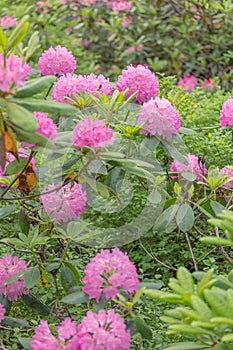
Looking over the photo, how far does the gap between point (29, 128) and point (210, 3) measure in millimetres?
3891

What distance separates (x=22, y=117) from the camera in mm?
1456

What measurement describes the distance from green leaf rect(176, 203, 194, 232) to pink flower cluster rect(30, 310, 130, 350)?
535 millimetres

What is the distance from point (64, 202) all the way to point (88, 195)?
0.34 feet

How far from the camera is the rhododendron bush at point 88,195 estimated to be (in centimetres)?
153

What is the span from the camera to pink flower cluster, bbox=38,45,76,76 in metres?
2.33

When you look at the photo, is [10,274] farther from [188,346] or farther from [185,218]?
[188,346]

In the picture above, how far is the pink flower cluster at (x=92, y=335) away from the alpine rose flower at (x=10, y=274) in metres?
0.43

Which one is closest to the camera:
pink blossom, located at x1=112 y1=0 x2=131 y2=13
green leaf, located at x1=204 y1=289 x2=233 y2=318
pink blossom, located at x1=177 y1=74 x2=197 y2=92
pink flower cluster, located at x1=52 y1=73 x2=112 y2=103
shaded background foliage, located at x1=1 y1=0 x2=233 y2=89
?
green leaf, located at x1=204 y1=289 x2=233 y2=318

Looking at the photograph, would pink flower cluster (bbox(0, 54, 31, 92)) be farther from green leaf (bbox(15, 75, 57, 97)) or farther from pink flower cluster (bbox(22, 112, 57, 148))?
pink flower cluster (bbox(22, 112, 57, 148))

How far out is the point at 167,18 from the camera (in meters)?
5.55

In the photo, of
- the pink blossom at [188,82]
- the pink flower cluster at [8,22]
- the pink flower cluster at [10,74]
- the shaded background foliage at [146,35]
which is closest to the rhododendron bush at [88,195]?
the pink flower cluster at [10,74]

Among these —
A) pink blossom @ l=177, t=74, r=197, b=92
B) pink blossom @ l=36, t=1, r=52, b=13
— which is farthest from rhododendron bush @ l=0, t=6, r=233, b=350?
pink blossom @ l=36, t=1, r=52, b=13

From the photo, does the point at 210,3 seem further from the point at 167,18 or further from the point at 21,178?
the point at 21,178

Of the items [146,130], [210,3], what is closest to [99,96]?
[146,130]
